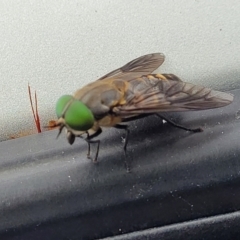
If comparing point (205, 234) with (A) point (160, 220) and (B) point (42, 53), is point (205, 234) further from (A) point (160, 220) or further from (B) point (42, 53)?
(B) point (42, 53)

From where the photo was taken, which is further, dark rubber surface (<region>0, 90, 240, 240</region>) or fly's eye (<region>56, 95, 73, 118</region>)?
fly's eye (<region>56, 95, 73, 118</region>)

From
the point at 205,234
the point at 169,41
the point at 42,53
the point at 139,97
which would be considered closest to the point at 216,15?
the point at 169,41

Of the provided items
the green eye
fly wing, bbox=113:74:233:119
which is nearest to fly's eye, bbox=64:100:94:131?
the green eye

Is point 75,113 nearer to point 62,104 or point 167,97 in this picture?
point 62,104

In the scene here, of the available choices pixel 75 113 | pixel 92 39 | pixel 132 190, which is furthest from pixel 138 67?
pixel 132 190

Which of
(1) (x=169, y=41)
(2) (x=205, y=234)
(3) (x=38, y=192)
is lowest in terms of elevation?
(2) (x=205, y=234)

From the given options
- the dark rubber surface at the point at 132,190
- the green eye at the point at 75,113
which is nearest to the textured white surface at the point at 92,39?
the green eye at the point at 75,113

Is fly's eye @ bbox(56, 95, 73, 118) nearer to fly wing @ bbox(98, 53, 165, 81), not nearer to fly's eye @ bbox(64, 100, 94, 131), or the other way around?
fly's eye @ bbox(64, 100, 94, 131)
